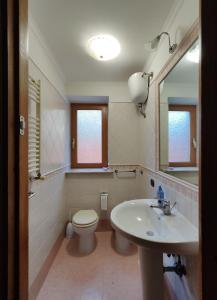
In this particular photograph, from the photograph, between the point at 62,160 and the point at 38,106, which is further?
the point at 62,160

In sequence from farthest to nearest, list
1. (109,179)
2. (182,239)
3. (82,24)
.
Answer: (109,179) → (82,24) → (182,239)

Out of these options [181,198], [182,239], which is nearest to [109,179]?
[181,198]

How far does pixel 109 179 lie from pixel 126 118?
1.00m

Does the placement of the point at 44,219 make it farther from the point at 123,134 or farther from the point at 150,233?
the point at 123,134

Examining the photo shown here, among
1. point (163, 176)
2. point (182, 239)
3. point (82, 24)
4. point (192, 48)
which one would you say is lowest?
point (182, 239)

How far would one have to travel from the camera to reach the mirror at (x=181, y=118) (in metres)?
1.11

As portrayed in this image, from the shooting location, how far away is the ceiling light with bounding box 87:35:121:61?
1.56 m

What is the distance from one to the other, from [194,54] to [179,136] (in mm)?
608

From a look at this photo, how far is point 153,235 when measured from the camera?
120 cm

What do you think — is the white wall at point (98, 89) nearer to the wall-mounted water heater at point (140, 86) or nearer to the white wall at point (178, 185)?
the wall-mounted water heater at point (140, 86)
